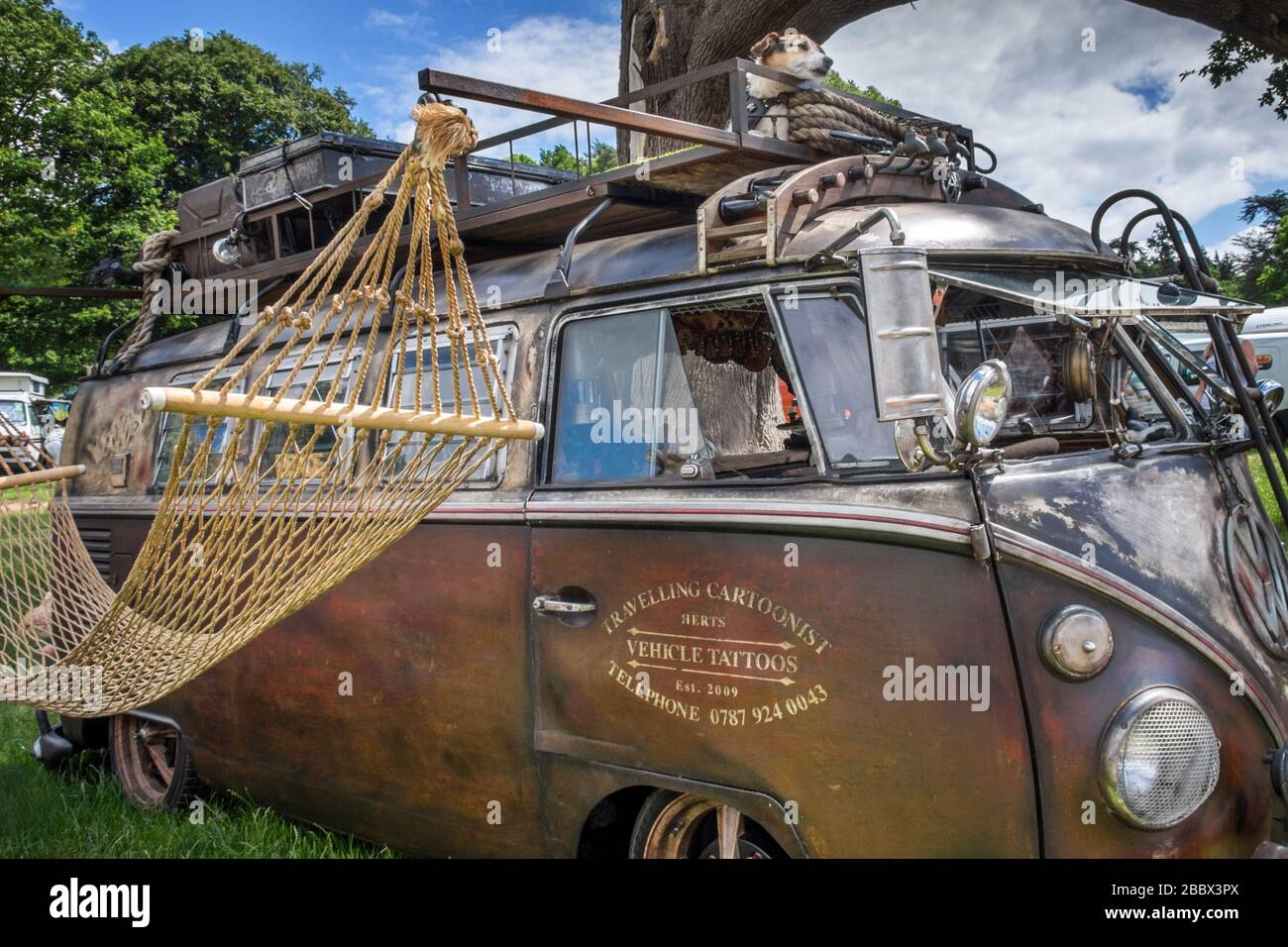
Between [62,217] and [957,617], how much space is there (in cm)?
2318

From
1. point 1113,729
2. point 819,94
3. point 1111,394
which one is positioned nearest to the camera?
point 1113,729

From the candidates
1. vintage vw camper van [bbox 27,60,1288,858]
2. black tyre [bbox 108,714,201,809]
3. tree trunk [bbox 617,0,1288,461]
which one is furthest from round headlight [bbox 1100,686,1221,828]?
tree trunk [bbox 617,0,1288,461]

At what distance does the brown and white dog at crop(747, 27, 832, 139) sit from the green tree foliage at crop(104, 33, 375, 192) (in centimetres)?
2935

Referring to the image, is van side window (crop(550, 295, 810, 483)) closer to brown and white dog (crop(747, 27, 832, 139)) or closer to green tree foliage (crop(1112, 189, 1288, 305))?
brown and white dog (crop(747, 27, 832, 139))

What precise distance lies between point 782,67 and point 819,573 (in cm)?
228

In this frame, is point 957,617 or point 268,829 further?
point 268,829

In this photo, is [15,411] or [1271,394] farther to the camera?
[15,411]

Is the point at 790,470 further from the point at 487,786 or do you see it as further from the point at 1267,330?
the point at 1267,330

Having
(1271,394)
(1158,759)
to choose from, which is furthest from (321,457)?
(1271,394)

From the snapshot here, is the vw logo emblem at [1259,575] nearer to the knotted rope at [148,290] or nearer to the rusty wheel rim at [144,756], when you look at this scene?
the rusty wheel rim at [144,756]

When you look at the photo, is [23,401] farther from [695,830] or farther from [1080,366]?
[1080,366]

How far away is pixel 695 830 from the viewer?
3.68 metres

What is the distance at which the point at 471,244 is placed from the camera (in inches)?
201
